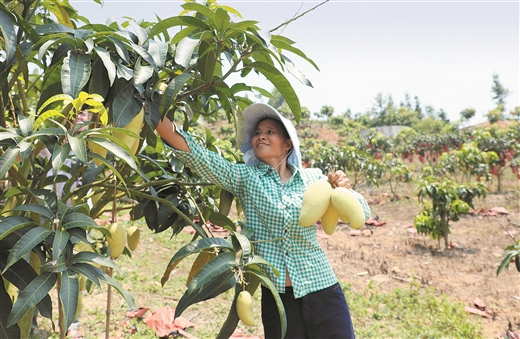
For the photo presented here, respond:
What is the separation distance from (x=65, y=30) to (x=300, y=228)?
2.50 ft

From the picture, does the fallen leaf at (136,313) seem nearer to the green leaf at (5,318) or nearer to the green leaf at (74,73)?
the green leaf at (5,318)

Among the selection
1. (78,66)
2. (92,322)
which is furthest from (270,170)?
(92,322)

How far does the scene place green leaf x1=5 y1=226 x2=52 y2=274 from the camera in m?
0.63

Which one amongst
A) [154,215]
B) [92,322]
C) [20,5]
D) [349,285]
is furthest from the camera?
[349,285]

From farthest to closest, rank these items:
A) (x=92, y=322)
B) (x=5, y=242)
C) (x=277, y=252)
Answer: (x=92, y=322) → (x=277, y=252) → (x=5, y=242)

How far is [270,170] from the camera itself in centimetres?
129

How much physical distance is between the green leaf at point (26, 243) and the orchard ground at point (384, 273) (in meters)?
1.70

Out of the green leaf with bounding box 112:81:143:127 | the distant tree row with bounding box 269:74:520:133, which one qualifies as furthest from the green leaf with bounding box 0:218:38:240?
the distant tree row with bounding box 269:74:520:133

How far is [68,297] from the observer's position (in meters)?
0.65

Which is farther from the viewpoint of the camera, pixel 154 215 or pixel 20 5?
pixel 154 215

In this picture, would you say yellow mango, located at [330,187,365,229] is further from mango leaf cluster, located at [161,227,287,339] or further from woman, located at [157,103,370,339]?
mango leaf cluster, located at [161,227,287,339]

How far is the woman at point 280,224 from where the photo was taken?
3.90 feet

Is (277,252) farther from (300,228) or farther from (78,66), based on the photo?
(78,66)

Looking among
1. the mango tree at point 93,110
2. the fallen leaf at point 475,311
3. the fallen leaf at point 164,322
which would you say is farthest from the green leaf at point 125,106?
the fallen leaf at point 475,311
